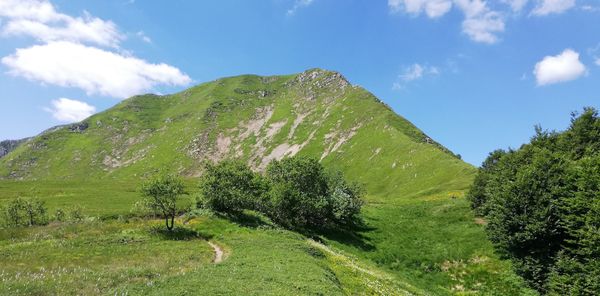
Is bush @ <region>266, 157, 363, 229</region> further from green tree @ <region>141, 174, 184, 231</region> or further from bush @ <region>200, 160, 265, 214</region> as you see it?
green tree @ <region>141, 174, 184, 231</region>

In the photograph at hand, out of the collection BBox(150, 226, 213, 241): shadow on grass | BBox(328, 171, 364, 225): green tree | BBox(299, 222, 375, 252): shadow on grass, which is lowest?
BBox(299, 222, 375, 252): shadow on grass

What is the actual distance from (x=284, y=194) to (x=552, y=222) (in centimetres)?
3473

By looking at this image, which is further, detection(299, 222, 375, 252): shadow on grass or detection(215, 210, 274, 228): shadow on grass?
detection(299, 222, 375, 252): shadow on grass

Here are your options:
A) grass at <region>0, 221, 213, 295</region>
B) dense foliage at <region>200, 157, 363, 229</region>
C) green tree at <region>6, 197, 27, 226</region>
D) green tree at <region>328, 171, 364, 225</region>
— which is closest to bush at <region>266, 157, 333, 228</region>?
dense foliage at <region>200, 157, 363, 229</region>

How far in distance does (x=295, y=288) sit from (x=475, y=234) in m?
43.4

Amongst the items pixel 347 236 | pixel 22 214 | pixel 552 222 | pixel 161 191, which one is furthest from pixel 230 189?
pixel 552 222

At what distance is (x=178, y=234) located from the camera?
155 ft

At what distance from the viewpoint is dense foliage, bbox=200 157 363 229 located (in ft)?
199

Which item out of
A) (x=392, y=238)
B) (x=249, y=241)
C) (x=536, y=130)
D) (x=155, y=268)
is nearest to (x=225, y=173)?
(x=249, y=241)

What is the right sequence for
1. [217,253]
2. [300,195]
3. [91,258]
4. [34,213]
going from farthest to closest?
[34,213] → [300,195] → [217,253] → [91,258]

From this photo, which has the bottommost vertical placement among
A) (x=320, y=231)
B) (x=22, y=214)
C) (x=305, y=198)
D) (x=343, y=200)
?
(x=320, y=231)

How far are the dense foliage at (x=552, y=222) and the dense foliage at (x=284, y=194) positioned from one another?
24.9 meters

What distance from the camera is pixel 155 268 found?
28.4 m

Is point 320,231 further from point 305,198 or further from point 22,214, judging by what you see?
point 22,214
